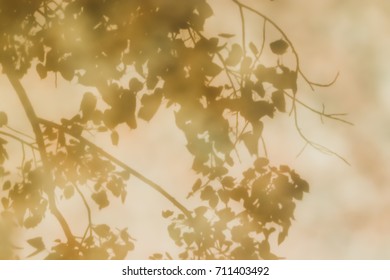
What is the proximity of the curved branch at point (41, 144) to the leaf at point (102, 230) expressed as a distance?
0.48 feet

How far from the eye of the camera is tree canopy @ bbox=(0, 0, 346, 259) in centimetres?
191

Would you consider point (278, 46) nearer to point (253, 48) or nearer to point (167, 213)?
point (253, 48)

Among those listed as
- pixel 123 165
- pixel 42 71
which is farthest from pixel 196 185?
pixel 42 71

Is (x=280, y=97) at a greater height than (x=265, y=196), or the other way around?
(x=280, y=97)

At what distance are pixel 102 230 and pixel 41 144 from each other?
510 mm

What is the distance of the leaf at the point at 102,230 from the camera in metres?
2.24

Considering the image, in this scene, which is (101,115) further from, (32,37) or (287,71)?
(287,71)

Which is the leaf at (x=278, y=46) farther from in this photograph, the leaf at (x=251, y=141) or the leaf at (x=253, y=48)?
the leaf at (x=251, y=141)

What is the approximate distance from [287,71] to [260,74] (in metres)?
0.11

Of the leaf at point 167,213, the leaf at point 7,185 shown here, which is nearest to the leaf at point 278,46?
the leaf at point 167,213

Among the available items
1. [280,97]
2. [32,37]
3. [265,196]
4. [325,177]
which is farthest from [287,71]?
[32,37]

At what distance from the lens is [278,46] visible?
1.94 meters

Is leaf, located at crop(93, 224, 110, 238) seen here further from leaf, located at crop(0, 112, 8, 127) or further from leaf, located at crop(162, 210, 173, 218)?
leaf, located at crop(0, 112, 8, 127)

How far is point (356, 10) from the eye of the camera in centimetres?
239
